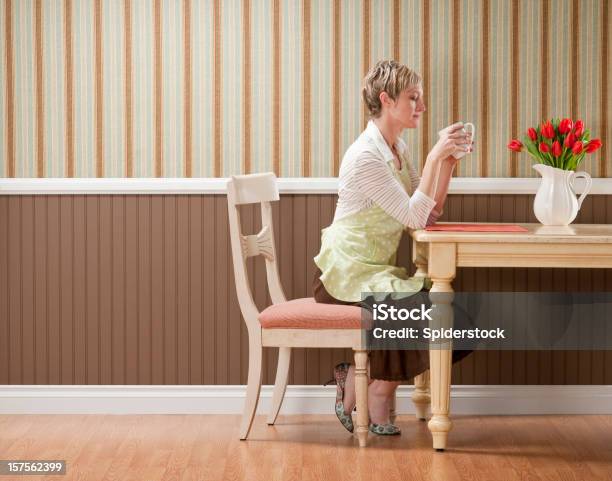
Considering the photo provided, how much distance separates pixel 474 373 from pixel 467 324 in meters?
0.48

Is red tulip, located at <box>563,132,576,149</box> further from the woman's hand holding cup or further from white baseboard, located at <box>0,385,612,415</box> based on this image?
white baseboard, located at <box>0,385,612,415</box>

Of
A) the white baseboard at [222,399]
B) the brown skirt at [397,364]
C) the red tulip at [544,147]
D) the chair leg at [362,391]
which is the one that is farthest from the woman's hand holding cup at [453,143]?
the white baseboard at [222,399]

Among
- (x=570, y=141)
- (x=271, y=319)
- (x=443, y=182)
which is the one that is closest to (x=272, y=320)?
(x=271, y=319)

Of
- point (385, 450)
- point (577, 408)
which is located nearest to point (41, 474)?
point (385, 450)

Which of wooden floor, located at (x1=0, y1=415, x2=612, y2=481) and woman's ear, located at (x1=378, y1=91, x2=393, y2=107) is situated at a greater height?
woman's ear, located at (x1=378, y1=91, x2=393, y2=107)

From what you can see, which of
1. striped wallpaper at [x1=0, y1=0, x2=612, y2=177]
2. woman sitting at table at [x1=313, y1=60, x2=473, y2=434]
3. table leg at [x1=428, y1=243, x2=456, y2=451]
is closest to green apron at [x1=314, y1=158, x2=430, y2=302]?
woman sitting at table at [x1=313, y1=60, x2=473, y2=434]

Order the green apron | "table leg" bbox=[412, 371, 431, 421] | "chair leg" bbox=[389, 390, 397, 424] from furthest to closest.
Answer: "table leg" bbox=[412, 371, 431, 421], "chair leg" bbox=[389, 390, 397, 424], the green apron

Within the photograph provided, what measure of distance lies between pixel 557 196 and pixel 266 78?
1.15 m

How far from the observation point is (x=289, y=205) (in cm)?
356

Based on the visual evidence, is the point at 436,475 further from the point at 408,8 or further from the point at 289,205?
the point at 408,8

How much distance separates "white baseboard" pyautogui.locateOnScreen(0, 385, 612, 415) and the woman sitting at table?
1.01ft

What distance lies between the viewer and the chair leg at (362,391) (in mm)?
3088

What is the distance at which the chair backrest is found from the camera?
317 cm

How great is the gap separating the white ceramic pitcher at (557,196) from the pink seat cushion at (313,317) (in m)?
0.74
